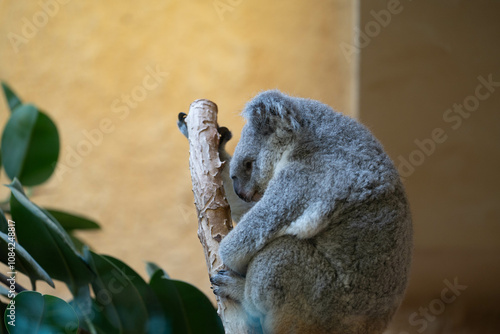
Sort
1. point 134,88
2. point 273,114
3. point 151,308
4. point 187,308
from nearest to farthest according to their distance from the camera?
point 273,114 → point 187,308 → point 151,308 → point 134,88

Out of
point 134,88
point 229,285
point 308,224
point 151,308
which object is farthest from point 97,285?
point 134,88

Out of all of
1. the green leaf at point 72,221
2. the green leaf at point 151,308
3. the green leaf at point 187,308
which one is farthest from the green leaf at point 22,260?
the green leaf at point 72,221

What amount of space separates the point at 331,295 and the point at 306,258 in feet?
0.63

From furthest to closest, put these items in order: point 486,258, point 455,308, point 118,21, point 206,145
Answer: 1. point 118,21
2. point 455,308
3. point 486,258
4. point 206,145

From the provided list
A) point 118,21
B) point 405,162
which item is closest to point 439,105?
point 405,162

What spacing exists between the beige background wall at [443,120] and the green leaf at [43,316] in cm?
269

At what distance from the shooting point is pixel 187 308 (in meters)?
2.89

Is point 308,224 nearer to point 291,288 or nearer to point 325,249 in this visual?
point 325,249

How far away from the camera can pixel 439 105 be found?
4.12 meters

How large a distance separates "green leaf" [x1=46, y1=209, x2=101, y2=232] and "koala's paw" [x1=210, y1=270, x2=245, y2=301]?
1.62 meters

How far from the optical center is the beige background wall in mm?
3752

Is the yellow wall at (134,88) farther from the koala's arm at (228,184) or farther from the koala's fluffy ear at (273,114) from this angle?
the koala's fluffy ear at (273,114)

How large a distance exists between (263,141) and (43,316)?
1.30 meters

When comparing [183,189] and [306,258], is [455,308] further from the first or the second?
[306,258]
